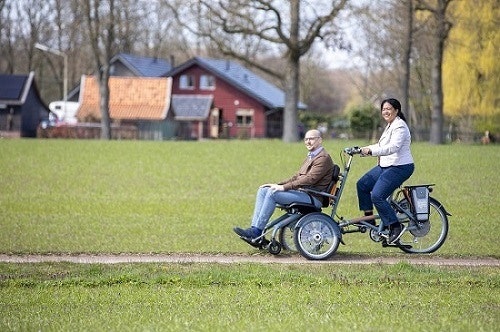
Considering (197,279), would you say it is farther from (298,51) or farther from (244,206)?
(298,51)

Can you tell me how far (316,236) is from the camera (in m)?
11.8

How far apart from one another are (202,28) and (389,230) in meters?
30.4

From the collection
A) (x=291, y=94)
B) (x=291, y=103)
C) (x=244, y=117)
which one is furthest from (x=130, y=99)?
(x=291, y=94)

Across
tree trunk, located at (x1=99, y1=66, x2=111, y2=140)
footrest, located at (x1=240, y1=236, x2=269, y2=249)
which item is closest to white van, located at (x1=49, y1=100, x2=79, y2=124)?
tree trunk, located at (x1=99, y1=66, x2=111, y2=140)

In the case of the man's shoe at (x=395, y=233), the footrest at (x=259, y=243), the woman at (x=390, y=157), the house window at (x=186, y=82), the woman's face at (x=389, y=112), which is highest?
the house window at (x=186, y=82)

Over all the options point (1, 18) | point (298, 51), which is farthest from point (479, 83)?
point (1, 18)

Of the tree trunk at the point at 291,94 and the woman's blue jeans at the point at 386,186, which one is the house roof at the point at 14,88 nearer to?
the tree trunk at the point at 291,94

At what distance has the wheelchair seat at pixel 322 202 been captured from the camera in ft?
39.4

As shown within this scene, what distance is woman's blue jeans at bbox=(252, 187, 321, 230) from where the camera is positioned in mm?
11945

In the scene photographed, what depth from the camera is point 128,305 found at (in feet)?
28.3

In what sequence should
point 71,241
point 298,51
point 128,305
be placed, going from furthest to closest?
point 298,51, point 71,241, point 128,305

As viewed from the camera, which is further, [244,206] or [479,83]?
[479,83]

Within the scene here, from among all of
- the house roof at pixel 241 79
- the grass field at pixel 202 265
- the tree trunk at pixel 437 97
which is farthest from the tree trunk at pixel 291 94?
the house roof at pixel 241 79

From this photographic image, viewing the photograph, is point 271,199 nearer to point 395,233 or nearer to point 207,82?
point 395,233
